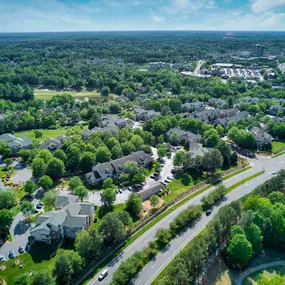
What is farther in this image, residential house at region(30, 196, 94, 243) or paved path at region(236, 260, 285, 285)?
residential house at region(30, 196, 94, 243)

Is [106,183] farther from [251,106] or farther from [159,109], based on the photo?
[251,106]

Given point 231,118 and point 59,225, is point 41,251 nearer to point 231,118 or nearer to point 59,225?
point 59,225

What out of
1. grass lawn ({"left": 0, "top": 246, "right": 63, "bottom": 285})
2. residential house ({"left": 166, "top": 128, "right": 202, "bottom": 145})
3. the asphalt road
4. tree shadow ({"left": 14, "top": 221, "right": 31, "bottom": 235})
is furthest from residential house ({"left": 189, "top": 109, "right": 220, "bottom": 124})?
grass lawn ({"left": 0, "top": 246, "right": 63, "bottom": 285})

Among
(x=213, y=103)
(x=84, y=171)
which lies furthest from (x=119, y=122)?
(x=213, y=103)

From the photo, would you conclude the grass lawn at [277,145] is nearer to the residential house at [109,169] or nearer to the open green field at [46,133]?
the residential house at [109,169]

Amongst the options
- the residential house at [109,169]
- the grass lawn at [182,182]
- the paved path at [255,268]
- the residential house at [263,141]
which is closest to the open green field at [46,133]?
the residential house at [109,169]

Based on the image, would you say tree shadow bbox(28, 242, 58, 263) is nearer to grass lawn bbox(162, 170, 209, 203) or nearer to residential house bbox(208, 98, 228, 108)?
grass lawn bbox(162, 170, 209, 203)
